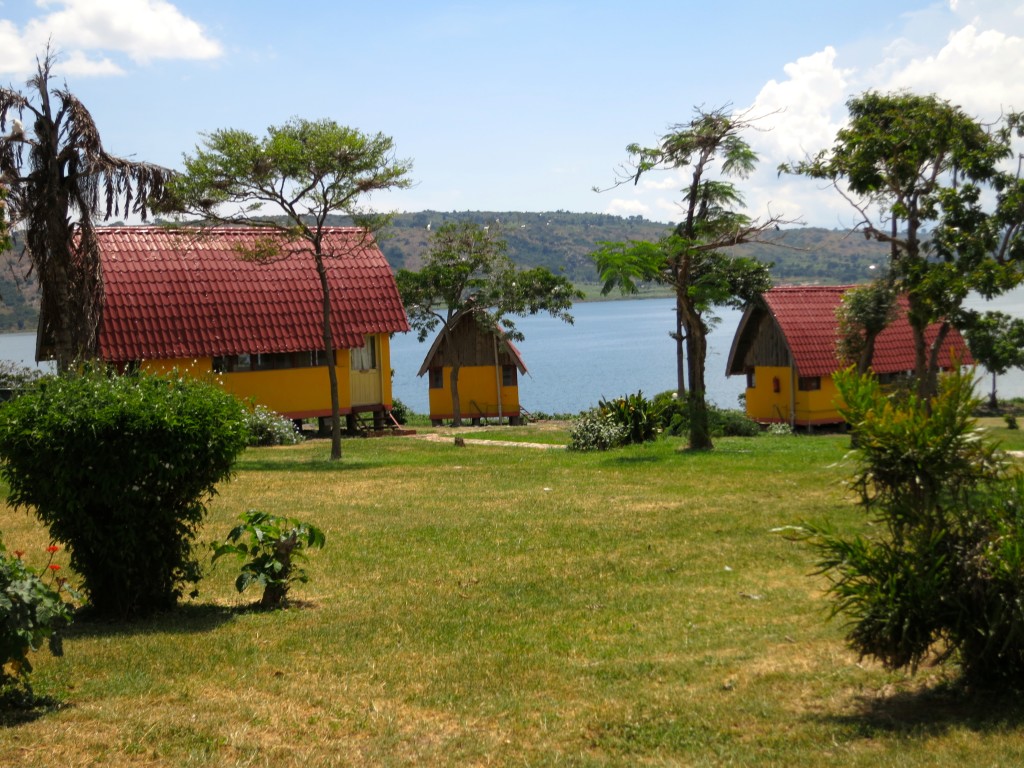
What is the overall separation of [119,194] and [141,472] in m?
15.3

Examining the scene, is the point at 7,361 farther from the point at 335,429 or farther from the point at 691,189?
the point at 691,189

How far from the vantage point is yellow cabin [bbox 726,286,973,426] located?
39.2 m

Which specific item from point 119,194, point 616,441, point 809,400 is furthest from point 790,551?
point 809,400

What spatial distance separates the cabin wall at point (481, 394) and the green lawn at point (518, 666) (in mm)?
27263

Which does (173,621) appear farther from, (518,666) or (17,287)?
(17,287)

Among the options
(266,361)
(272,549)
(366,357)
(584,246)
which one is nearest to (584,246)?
(584,246)

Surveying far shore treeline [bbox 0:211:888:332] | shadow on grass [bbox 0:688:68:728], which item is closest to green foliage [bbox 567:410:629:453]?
shadow on grass [bbox 0:688:68:728]

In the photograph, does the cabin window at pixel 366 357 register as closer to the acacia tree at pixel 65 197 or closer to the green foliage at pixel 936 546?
the acacia tree at pixel 65 197

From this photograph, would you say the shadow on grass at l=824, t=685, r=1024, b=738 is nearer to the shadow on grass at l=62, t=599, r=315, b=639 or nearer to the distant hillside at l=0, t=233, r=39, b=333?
the shadow on grass at l=62, t=599, r=315, b=639

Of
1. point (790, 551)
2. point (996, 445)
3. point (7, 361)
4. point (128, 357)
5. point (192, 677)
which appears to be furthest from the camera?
point (128, 357)

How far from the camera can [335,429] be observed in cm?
2295

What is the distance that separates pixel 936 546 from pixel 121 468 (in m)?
5.83

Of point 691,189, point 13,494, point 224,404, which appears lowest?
point 13,494

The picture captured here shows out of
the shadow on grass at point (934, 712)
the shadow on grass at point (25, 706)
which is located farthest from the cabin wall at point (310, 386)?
the shadow on grass at point (934, 712)
